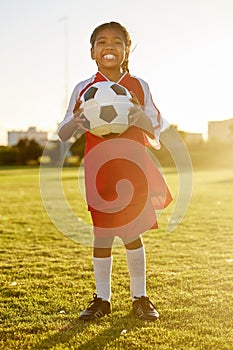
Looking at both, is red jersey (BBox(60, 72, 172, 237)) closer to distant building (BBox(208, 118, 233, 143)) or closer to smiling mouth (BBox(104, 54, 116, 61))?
smiling mouth (BBox(104, 54, 116, 61))

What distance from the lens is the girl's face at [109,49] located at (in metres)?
3.25

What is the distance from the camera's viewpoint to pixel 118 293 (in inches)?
147

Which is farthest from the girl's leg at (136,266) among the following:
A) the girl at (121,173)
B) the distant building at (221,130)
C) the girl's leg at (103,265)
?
the distant building at (221,130)

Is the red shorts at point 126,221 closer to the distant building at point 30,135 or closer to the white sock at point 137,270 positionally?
the white sock at point 137,270

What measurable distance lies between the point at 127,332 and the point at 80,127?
1191 mm

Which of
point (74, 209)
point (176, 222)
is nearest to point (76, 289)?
point (176, 222)

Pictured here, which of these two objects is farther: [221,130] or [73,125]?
[221,130]

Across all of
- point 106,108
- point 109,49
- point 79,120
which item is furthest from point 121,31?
point 79,120

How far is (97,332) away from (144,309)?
0.38m

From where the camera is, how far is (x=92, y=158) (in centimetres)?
324

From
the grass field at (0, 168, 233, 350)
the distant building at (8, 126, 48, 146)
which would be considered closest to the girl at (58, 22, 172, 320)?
the grass field at (0, 168, 233, 350)

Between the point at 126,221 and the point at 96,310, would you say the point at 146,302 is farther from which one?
the point at 126,221

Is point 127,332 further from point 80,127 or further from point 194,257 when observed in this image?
point 194,257

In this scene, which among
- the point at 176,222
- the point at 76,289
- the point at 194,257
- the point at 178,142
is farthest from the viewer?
the point at 176,222
